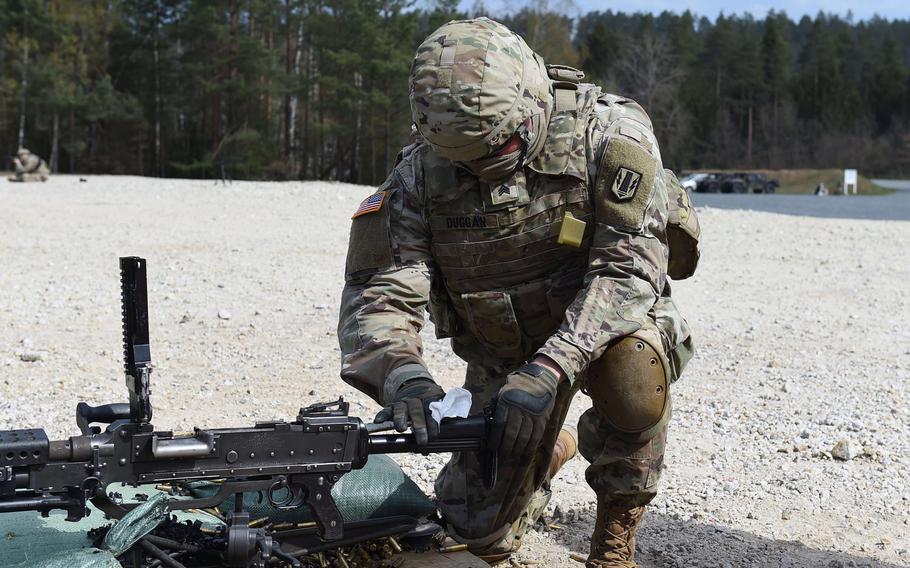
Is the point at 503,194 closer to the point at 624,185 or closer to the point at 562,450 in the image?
the point at 624,185

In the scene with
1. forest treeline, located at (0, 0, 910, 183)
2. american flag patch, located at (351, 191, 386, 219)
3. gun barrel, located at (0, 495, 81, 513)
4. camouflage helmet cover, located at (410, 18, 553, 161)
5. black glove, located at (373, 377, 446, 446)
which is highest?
forest treeline, located at (0, 0, 910, 183)

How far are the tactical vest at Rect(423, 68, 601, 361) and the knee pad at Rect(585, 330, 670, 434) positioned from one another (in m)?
0.33

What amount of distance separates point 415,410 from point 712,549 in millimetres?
1499

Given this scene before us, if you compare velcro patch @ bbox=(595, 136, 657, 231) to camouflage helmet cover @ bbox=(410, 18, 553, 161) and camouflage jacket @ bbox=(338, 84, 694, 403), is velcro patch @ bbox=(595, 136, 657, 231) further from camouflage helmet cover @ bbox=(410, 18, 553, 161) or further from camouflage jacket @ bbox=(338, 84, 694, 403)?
camouflage helmet cover @ bbox=(410, 18, 553, 161)

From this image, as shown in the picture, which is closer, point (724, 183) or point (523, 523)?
point (523, 523)

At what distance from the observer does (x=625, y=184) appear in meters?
3.16

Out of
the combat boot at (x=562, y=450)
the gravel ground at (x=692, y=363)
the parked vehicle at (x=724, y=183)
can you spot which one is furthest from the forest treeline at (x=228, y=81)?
the combat boot at (x=562, y=450)

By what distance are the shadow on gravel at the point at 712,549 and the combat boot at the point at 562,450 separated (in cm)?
22

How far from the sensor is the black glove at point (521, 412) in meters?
2.76

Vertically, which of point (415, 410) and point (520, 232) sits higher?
point (520, 232)

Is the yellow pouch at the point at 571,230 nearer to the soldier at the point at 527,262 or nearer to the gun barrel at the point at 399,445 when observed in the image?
the soldier at the point at 527,262

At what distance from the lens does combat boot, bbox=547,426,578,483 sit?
12.5 ft

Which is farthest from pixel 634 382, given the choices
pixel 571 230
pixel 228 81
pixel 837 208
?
pixel 228 81

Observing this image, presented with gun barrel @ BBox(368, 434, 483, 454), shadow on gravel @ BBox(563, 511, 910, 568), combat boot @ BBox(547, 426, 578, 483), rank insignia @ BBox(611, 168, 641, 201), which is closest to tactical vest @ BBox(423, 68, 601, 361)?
rank insignia @ BBox(611, 168, 641, 201)
